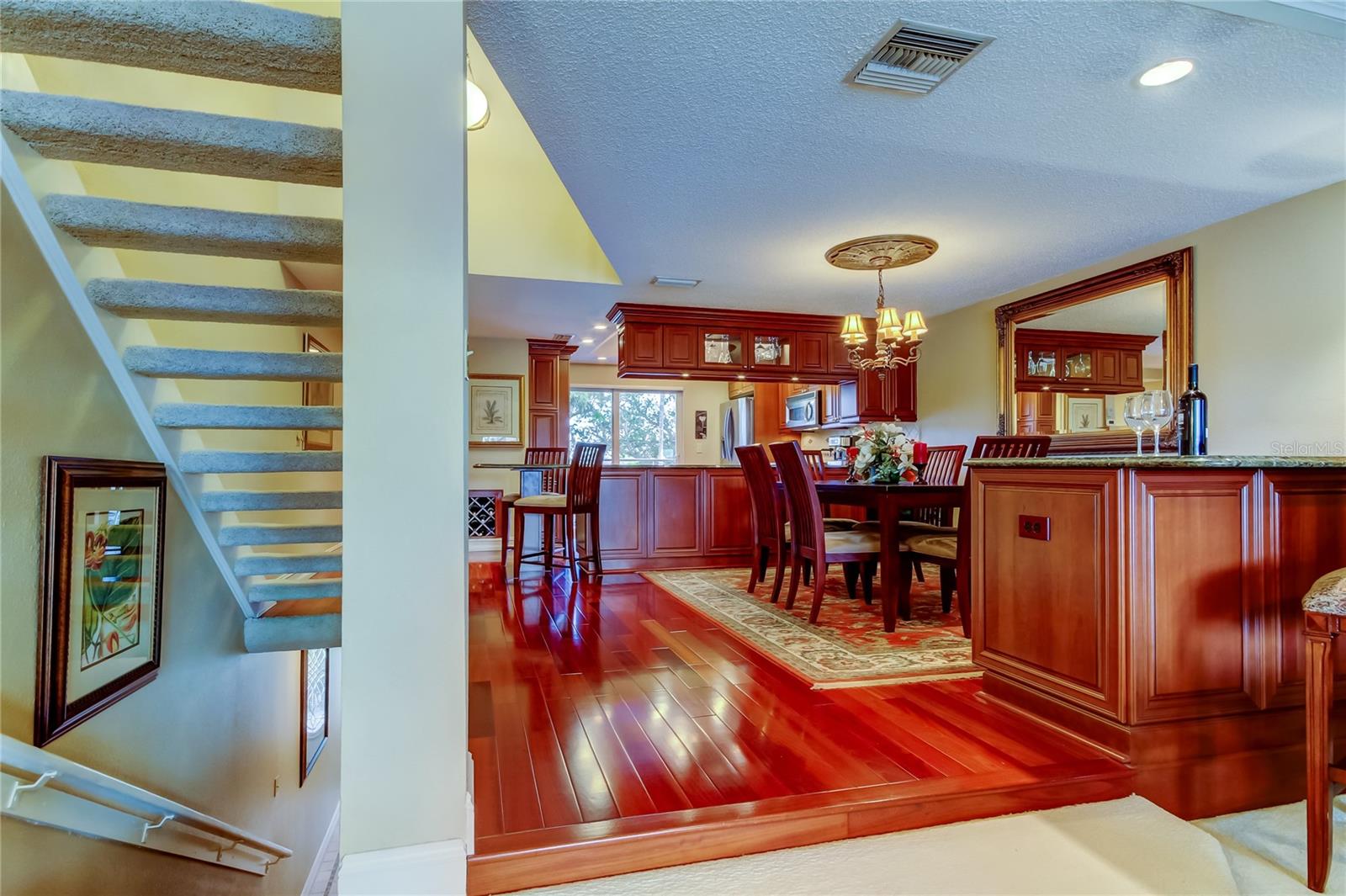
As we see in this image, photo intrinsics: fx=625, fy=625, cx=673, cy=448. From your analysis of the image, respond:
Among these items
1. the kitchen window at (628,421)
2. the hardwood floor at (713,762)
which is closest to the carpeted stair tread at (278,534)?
the hardwood floor at (713,762)

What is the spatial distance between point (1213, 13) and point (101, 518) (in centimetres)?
365

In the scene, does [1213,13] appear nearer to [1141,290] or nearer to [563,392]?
[1141,290]

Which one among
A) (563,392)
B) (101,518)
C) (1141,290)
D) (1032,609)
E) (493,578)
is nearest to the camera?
(101,518)

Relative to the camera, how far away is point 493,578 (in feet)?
16.0

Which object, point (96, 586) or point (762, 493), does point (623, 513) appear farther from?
point (96, 586)

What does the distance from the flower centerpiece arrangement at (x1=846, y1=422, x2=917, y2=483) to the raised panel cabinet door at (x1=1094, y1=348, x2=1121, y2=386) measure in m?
1.78

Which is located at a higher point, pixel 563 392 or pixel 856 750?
pixel 563 392

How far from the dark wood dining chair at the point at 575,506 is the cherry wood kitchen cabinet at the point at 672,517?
0.22 metres

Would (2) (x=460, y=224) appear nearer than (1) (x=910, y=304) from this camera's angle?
Yes

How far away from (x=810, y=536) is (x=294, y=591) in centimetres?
242

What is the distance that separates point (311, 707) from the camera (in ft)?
15.1

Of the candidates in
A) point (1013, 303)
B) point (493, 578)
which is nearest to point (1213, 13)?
point (1013, 303)

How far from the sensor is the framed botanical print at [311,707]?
409cm

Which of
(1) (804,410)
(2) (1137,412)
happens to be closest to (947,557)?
(2) (1137,412)
